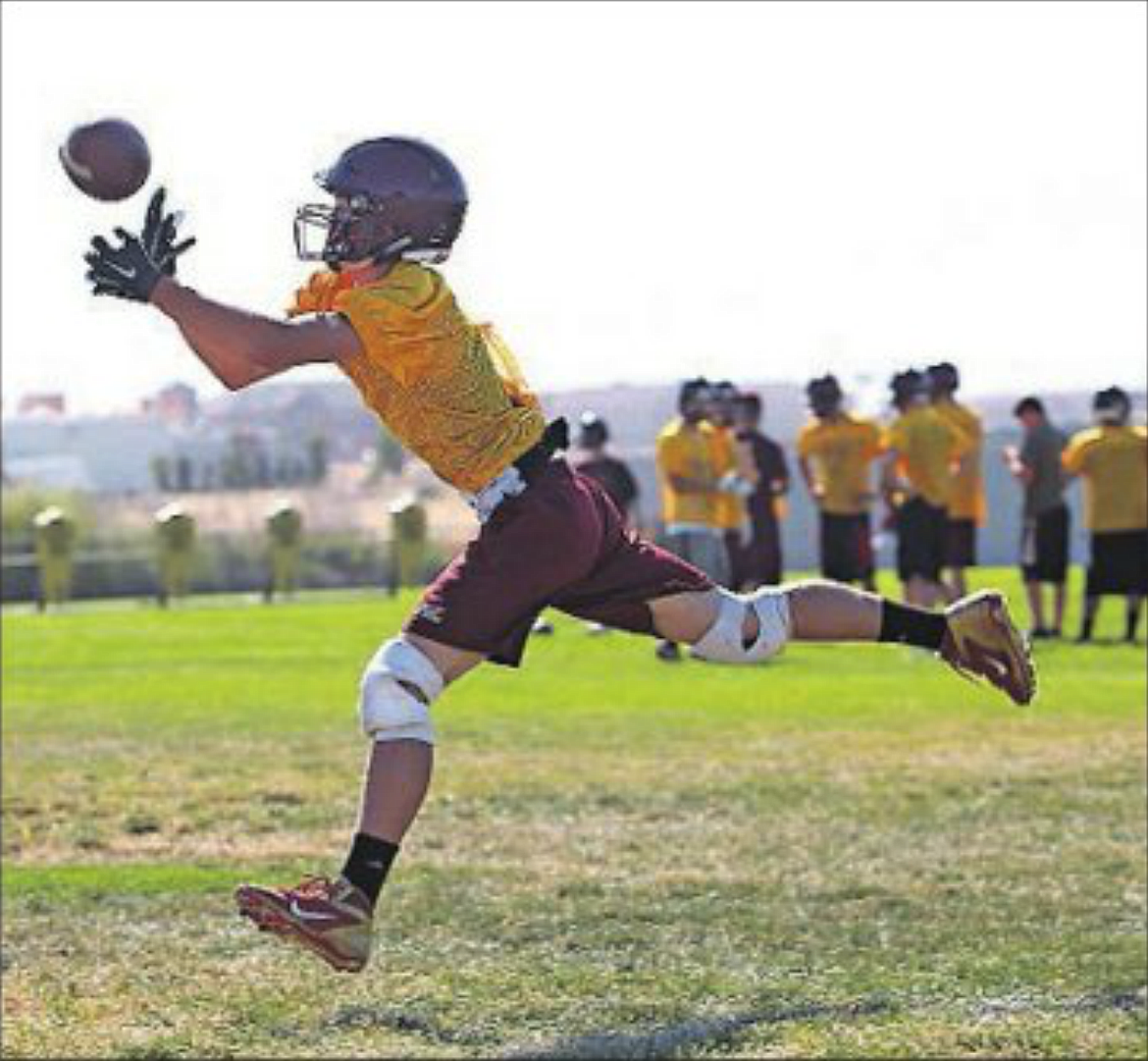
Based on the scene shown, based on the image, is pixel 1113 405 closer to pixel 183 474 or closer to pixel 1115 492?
pixel 1115 492

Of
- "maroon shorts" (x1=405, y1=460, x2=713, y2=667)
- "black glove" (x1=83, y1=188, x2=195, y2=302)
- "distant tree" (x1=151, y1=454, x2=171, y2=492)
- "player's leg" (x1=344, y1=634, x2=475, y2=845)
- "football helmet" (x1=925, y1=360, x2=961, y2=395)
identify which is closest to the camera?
"black glove" (x1=83, y1=188, x2=195, y2=302)

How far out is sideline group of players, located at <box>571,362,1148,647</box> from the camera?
2075cm

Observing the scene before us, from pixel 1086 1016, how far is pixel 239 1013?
254cm

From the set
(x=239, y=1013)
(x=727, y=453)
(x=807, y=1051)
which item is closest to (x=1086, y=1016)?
(x=807, y=1051)

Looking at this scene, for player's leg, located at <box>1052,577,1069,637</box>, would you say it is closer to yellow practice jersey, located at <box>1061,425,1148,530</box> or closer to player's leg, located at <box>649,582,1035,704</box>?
yellow practice jersey, located at <box>1061,425,1148,530</box>

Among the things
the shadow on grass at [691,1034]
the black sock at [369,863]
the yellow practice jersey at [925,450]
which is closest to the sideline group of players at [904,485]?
the yellow practice jersey at [925,450]

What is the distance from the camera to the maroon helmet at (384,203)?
6.07m

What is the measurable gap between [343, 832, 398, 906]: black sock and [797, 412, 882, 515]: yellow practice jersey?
15.8 meters

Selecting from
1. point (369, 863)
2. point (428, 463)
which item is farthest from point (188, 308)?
point (369, 863)

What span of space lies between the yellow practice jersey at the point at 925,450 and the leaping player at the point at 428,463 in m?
13.3

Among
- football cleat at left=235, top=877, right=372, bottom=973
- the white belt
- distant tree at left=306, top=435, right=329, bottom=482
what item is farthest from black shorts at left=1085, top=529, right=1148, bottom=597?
distant tree at left=306, top=435, right=329, bottom=482

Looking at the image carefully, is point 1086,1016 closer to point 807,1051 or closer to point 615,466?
point 807,1051

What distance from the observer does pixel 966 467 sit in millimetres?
22578

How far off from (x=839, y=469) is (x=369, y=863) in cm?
1598
